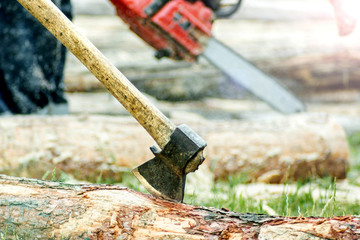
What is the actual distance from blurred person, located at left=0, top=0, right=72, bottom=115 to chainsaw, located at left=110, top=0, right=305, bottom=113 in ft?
1.74

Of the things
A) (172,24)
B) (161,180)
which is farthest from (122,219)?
(172,24)

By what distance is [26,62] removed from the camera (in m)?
2.86

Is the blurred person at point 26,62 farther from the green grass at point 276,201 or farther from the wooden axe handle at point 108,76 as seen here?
the wooden axe handle at point 108,76

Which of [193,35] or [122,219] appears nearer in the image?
[122,219]

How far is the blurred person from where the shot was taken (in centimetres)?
276

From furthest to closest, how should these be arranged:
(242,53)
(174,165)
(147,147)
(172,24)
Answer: (242,53) → (172,24) → (147,147) → (174,165)

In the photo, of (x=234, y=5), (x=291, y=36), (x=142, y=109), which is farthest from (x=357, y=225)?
(x=291, y=36)

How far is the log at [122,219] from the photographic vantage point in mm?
1250

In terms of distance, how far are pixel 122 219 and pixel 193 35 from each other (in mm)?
1972

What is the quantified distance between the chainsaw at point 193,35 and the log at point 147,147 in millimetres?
536

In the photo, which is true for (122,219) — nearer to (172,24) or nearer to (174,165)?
(174,165)

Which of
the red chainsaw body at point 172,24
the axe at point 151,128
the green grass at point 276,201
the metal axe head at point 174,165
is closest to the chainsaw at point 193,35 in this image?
the red chainsaw body at point 172,24

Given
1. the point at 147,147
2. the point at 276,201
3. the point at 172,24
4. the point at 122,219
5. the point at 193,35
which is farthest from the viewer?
the point at 193,35

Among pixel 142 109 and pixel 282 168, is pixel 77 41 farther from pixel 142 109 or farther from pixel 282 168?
pixel 282 168
